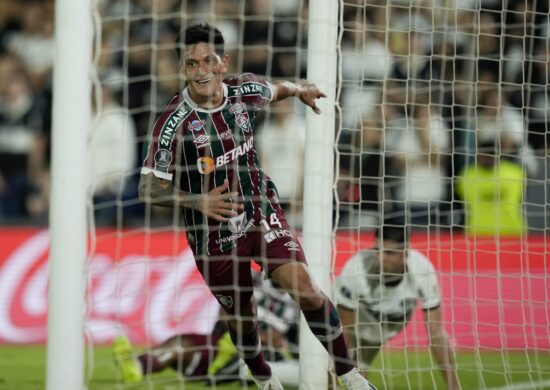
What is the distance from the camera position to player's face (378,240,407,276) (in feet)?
21.5

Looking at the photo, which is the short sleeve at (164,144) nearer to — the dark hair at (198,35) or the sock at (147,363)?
the dark hair at (198,35)

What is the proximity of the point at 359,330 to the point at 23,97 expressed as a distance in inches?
193

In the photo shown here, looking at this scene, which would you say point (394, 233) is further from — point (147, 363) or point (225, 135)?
point (147, 363)

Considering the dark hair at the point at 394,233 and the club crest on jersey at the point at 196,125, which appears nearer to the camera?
the club crest on jersey at the point at 196,125

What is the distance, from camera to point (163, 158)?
5.04 m

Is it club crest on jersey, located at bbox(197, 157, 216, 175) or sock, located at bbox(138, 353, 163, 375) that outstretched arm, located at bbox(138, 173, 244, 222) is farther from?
sock, located at bbox(138, 353, 163, 375)

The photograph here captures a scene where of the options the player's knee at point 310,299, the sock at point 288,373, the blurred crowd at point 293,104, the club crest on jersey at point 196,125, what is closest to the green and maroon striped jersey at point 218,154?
the club crest on jersey at point 196,125

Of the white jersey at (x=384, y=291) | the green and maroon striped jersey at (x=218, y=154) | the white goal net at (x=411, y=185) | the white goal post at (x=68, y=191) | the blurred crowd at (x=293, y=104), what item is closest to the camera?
the white goal post at (x=68, y=191)

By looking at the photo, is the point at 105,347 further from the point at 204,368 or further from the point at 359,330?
the point at 359,330

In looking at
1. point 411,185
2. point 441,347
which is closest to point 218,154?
point 441,347

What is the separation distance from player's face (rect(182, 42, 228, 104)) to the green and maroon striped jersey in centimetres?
9

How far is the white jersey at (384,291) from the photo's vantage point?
6684 millimetres

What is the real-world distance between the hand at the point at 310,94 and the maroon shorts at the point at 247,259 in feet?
1.86

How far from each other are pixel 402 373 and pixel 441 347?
3.37ft
